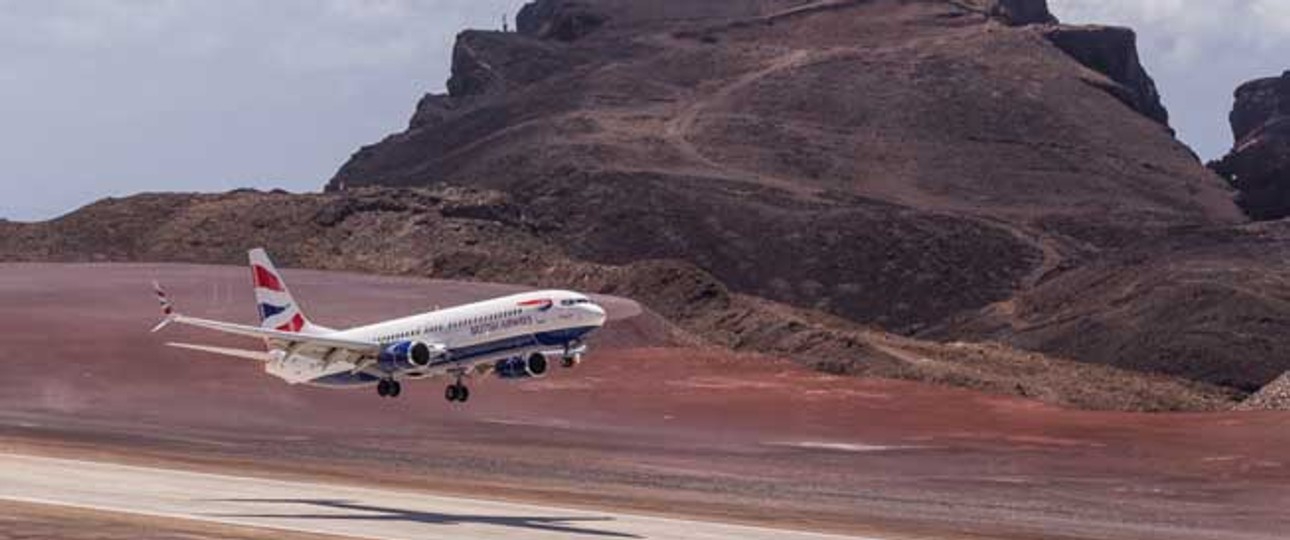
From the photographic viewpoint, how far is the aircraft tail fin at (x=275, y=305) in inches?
2869

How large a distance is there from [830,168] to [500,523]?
128382 millimetres

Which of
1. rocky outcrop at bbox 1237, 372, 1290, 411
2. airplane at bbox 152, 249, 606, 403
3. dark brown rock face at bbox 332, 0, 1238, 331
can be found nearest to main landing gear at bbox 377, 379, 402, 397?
airplane at bbox 152, 249, 606, 403

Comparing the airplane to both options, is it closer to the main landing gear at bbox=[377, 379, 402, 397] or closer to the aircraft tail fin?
the main landing gear at bbox=[377, 379, 402, 397]

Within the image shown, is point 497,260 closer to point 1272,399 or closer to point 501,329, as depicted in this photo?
point 1272,399

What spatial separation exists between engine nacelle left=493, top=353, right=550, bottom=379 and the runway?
3.79m

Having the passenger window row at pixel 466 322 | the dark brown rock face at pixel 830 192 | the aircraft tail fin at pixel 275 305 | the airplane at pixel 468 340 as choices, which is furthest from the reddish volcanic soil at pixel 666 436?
the dark brown rock face at pixel 830 192

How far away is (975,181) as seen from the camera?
18762 centimetres

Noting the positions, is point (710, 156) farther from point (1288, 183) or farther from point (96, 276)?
point (96, 276)

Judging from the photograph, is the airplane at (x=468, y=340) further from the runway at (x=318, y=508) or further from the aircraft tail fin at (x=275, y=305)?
the aircraft tail fin at (x=275, y=305)

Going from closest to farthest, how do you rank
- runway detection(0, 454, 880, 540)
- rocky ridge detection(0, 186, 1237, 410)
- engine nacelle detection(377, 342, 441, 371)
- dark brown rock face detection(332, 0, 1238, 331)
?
1. runway detection(0, 454, 880, 540)
2. engine nacelle detection(377, 342, 441, 371)
3. rocky ridge detection(0, 186, 1237, 410)
4. dark brown rock face detection(332, 0, 1238, 331)

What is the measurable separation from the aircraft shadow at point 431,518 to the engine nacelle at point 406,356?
4060 mm

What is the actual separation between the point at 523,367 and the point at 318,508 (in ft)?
22.5

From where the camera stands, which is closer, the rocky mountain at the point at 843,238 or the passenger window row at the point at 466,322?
the passenger window row at the point at 466,322

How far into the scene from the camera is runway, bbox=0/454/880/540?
57.7m
